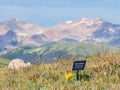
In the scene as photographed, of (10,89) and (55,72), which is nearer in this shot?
(10,89)

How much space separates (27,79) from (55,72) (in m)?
1.14

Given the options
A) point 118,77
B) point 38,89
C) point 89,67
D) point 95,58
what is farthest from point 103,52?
point 38,89

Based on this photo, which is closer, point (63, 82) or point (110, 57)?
point (63, 82)

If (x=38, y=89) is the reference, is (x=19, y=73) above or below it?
below

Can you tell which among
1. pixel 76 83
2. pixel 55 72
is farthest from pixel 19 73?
pixel 76 83

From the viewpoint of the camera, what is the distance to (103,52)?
55.8 ft

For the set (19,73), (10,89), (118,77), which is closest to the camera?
(10,89)

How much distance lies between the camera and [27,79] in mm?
12875

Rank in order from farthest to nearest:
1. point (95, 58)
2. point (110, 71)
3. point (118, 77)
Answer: point (95, 58), point (110, 71), point (118, 77)

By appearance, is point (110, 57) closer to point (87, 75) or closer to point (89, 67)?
point (89, 67)

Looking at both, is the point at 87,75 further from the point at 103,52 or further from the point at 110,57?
the point at 103,52

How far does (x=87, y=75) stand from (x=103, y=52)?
15.6ft

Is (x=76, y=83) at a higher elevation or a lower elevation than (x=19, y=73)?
higher

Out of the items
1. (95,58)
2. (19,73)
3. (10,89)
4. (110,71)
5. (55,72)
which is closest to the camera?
(10,89)
